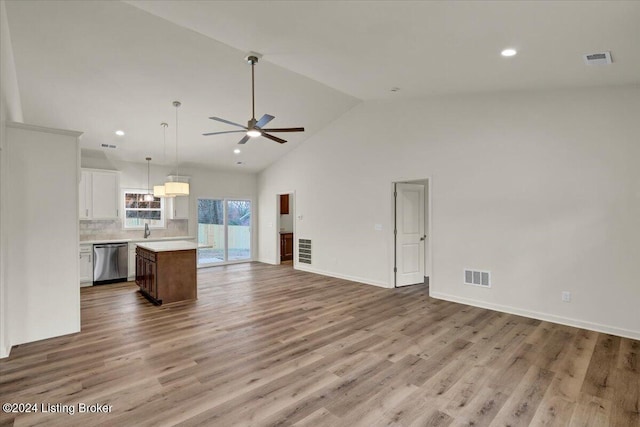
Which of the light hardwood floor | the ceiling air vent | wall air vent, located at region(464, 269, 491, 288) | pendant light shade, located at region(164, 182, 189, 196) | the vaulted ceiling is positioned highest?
the vaulted ceiling

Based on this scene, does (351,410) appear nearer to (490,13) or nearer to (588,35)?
(490,13)

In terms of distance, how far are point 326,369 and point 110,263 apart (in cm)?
580

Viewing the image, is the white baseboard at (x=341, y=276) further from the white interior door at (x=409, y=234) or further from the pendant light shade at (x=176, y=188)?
the pendant light shade at (x=176, y=188)

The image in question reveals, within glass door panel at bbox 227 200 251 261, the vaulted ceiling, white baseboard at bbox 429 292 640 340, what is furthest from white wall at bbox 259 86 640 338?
glass door panel at bbox 227 200 251 261

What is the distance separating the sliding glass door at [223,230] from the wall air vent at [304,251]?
86.7 inches

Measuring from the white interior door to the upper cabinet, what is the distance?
6184mm

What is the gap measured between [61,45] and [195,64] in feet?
4.70

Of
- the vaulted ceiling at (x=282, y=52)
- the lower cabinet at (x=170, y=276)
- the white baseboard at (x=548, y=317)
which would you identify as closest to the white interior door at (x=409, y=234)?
the white baseboard at (x=548, y=317)

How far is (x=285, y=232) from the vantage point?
9.76m

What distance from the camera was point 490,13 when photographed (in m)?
2.54

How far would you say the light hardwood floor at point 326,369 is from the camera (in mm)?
2293

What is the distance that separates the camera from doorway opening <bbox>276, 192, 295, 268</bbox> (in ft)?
29.6

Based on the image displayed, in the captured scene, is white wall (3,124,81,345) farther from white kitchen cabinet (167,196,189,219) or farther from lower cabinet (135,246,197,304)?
white kitchen cabinet (167,196,189,219)

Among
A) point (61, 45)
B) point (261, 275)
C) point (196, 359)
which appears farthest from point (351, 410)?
point (261, 275)
